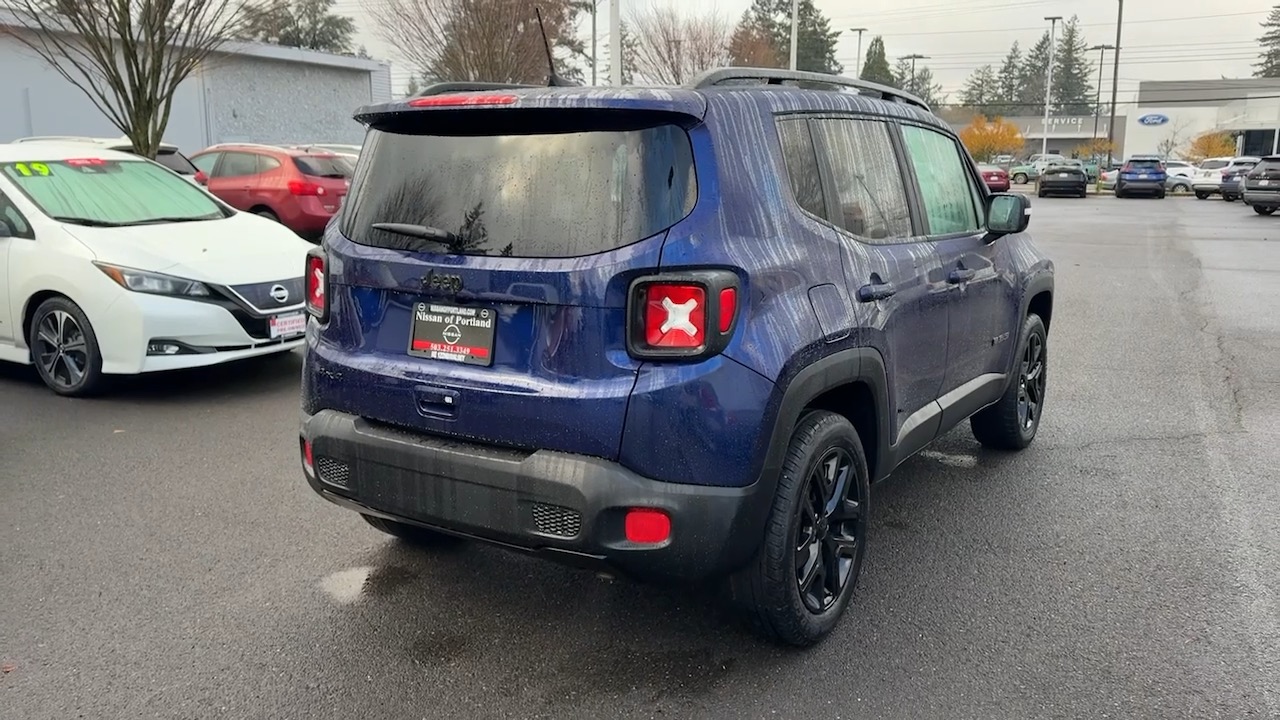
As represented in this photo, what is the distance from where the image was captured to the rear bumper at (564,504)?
279 centimetres

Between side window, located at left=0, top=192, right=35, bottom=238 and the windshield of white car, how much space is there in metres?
0.13

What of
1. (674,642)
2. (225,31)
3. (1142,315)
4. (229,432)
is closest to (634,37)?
(225,31)

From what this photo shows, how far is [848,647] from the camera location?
336cm

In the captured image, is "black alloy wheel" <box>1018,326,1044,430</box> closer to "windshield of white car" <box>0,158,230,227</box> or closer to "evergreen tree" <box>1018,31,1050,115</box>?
"windshield of white car" <box>0,158,230,227</box>

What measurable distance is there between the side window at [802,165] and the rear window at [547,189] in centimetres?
48

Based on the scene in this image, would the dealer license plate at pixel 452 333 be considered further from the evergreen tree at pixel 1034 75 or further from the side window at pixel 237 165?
the evergreen tree at pixel 1034 75

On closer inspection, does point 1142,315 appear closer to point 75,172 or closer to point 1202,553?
point 1202,553

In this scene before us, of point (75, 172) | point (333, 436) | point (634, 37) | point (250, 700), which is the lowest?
point (250, 700)

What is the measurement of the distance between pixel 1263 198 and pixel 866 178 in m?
26.8

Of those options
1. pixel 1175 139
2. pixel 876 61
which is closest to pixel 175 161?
pixel 876 61

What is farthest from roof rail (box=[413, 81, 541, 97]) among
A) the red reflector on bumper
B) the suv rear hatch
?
the red reflector on bumper

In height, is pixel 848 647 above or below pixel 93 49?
below

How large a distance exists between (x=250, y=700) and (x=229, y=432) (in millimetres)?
3087

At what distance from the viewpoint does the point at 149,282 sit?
623cm
